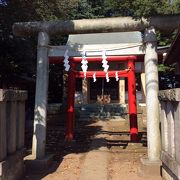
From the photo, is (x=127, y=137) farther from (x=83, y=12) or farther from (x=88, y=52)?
(x=83, y=12)

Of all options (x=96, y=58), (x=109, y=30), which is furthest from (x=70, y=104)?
(x=109, y=30)

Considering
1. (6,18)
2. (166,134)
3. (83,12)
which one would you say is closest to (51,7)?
(6,18)

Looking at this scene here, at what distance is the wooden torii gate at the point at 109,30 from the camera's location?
9281mm

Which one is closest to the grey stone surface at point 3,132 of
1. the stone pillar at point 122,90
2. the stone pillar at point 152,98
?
the stone pillar at point 152,98

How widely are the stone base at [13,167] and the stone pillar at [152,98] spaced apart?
3188 mm

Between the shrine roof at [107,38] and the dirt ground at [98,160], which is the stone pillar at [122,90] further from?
the dirt ground at [98,160]

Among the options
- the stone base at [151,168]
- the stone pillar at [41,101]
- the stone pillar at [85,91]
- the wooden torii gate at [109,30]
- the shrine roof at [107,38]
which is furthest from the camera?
the stone pillar at [85,91]

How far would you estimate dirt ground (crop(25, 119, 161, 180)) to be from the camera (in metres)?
8.52

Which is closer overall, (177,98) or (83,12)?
(177,98)

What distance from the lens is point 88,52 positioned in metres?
11.3

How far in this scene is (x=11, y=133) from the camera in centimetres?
734

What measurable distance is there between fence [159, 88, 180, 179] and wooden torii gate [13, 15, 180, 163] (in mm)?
1683

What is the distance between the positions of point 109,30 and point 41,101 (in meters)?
2.74

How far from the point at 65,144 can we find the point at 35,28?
3.98 m
